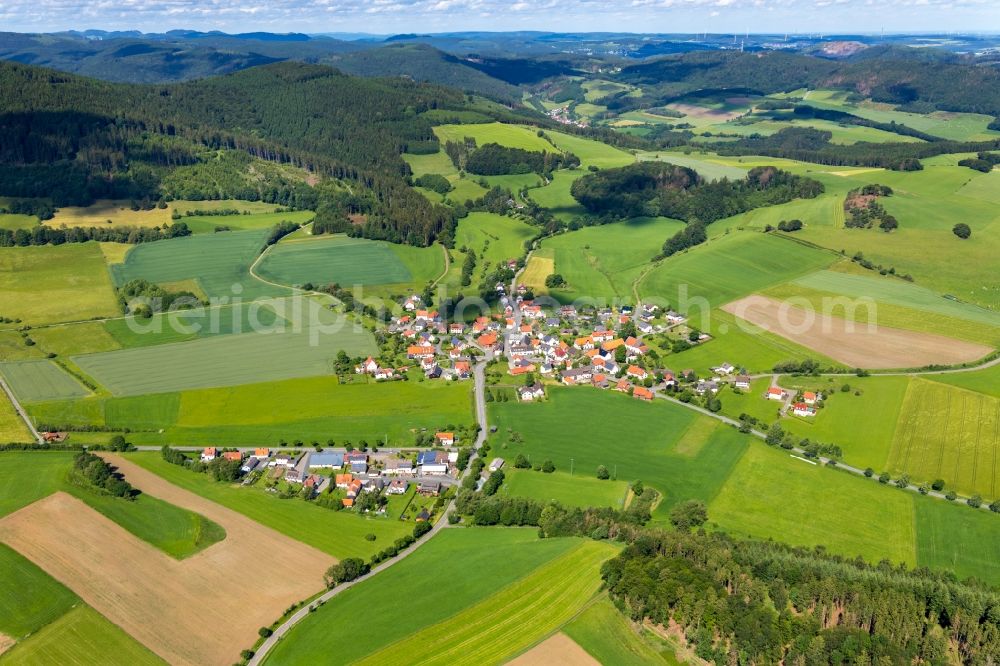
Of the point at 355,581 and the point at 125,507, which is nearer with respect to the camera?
the point at 355,581

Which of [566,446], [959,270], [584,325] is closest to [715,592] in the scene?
[566,446]

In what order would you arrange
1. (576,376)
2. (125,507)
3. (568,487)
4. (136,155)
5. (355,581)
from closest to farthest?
(355,581)
(125,507)
(568,487)
(576,376)
(136,155)

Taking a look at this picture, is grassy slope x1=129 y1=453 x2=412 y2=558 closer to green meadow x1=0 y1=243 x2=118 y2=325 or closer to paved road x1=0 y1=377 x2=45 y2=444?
paved road x1=0 y1=377 x2=45 y2=444

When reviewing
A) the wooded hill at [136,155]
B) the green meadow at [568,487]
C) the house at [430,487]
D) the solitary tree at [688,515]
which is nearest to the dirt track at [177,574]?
the house at [430,487]

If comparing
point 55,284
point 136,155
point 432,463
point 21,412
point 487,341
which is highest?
point 136,155

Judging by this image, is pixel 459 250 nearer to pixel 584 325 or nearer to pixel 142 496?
pixel 584 325

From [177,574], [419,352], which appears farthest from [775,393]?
[177,574]

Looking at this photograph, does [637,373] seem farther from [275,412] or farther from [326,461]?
[275,412]
